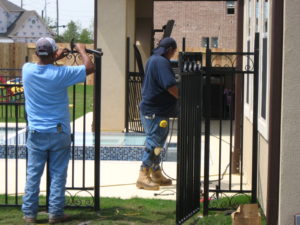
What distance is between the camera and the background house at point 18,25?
2261 inches

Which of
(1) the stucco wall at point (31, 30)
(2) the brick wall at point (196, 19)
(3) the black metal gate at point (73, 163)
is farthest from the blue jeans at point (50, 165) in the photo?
(1) the stucco wall at point (31, 30)

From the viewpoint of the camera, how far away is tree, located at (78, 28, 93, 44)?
287ft

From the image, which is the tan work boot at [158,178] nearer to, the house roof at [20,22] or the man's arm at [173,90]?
the man's arm at [173,90]

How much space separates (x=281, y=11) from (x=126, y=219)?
2.54m

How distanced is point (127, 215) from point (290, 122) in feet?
6.95

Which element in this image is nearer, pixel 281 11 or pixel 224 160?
pixel 281 11

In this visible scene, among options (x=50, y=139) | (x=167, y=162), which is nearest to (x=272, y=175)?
(x=50, y=139)

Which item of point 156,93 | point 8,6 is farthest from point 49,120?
point 8,6

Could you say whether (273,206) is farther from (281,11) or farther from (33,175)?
(33,175)

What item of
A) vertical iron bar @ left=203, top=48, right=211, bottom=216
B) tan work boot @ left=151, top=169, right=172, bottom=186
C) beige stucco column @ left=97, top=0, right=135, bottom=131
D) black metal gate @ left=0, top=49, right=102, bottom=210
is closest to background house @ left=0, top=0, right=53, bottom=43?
beige stucco column @ left=97, top=0, right=135, bottom=131

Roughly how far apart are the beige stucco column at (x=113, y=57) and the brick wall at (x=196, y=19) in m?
36.0

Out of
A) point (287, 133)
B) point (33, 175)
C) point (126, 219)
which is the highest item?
point (287, 133)

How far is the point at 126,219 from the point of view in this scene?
6.74 metres

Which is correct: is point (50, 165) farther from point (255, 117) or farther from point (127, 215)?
point (255, 117)
